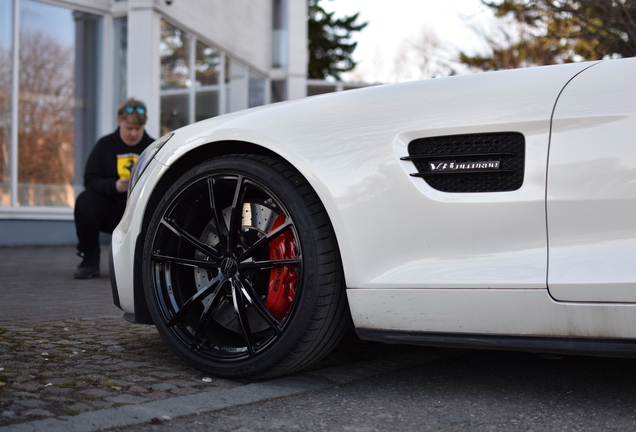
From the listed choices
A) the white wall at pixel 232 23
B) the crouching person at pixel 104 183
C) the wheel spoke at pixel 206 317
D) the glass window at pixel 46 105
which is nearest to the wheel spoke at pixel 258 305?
the wheel spoke at pixel 206 317

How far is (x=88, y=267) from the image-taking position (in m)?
5.84

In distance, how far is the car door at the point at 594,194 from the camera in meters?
1.95

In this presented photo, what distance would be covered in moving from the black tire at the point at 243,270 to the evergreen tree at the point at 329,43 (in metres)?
32.0

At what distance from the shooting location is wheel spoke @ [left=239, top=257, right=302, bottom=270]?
7.86 ft

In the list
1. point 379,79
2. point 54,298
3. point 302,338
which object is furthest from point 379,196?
point 379,79

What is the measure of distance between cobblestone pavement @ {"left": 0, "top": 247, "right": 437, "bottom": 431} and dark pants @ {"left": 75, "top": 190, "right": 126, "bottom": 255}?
4.93 ft

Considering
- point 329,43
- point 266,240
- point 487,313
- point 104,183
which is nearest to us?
point 487,313

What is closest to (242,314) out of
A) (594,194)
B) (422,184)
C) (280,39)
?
(422,184)

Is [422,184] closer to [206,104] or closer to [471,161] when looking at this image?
[471,161]

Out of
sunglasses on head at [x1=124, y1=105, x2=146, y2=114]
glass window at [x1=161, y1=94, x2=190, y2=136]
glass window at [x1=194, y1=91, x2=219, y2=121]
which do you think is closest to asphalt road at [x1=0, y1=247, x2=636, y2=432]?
sunglasses on head at [x1=124, y1=105, x2=146, y2=114]

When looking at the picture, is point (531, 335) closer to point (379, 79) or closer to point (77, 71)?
point (77, 71)

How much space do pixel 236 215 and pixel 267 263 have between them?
0.77ft

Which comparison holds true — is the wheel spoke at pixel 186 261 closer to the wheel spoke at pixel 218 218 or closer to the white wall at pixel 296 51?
the wheel spoke at pixel 218 218

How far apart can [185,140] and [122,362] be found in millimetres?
958
